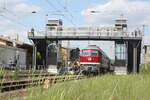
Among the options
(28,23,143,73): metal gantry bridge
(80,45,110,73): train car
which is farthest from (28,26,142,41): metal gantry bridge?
(80,45,110,73): train car

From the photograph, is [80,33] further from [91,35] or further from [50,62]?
[50,62]

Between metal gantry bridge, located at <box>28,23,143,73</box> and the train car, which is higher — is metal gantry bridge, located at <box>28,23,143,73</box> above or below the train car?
above

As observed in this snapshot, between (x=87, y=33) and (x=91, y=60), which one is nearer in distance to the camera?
Answer: (x=91, y=60)

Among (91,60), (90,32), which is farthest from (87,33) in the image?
(91,60)

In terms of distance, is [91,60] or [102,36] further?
[102,36]

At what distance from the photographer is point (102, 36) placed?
161 feet

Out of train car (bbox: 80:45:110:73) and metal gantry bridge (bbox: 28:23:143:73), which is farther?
metal gantry bridge (bbox: 28:23:143:73)

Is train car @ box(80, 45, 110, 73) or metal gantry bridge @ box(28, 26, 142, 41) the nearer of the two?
train car @ box(80, 45, 110, 73)

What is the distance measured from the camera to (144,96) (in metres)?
8.84

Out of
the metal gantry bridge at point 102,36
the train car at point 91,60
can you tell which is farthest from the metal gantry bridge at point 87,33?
the train car at point 91,60

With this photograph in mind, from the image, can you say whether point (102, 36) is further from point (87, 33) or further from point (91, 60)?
point (91, 60)

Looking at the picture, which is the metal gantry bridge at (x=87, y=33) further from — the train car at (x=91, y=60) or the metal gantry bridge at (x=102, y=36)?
the train car at (x=91, y=60)

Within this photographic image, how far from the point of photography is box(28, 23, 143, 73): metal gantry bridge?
160ft

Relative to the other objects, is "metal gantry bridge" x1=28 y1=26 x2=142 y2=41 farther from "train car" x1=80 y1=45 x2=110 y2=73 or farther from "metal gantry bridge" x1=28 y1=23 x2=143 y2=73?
"train car" x1=80 y1=45 x2=110 y2=73
